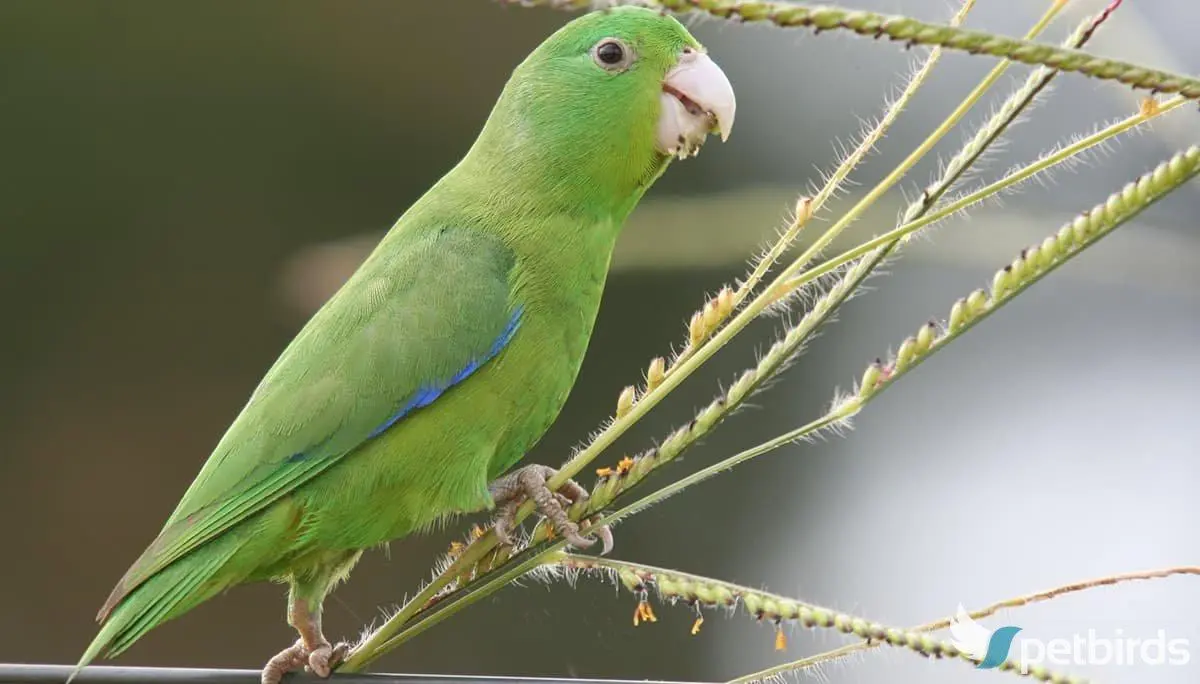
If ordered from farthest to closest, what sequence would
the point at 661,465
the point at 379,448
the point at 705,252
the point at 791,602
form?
the point at 379,448
the point at 705,252
the point at 661,465
the point at 791,602

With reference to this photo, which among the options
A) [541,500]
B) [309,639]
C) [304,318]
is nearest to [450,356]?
[541,500]

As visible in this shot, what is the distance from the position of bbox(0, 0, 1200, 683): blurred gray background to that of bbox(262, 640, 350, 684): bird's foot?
319 centimetres

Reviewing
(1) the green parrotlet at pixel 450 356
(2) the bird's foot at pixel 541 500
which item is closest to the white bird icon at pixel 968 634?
(2) the bird's foot at pixel 541 500

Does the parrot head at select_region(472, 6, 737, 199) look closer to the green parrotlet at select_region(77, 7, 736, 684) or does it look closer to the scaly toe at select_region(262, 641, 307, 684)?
the green parrotlet at select_region(77, 7, 736, 684)

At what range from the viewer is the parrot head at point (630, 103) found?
10.3 feet

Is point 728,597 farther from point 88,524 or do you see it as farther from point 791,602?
point 88,524

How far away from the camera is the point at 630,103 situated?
3131 mm

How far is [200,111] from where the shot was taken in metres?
6.90

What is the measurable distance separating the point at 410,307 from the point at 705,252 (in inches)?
45.8

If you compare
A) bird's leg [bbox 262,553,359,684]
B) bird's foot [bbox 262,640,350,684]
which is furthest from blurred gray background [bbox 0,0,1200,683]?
bird's foot [bbox 262,640,350,684]

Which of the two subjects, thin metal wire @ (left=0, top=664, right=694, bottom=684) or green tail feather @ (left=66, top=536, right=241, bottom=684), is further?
green tail feather @ (left=66, top=536, right=241, bottom=684)

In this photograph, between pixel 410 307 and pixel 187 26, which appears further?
pixel 187 26

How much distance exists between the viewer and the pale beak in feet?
10.2

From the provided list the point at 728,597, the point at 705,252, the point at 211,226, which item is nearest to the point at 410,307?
the point at 705,252
